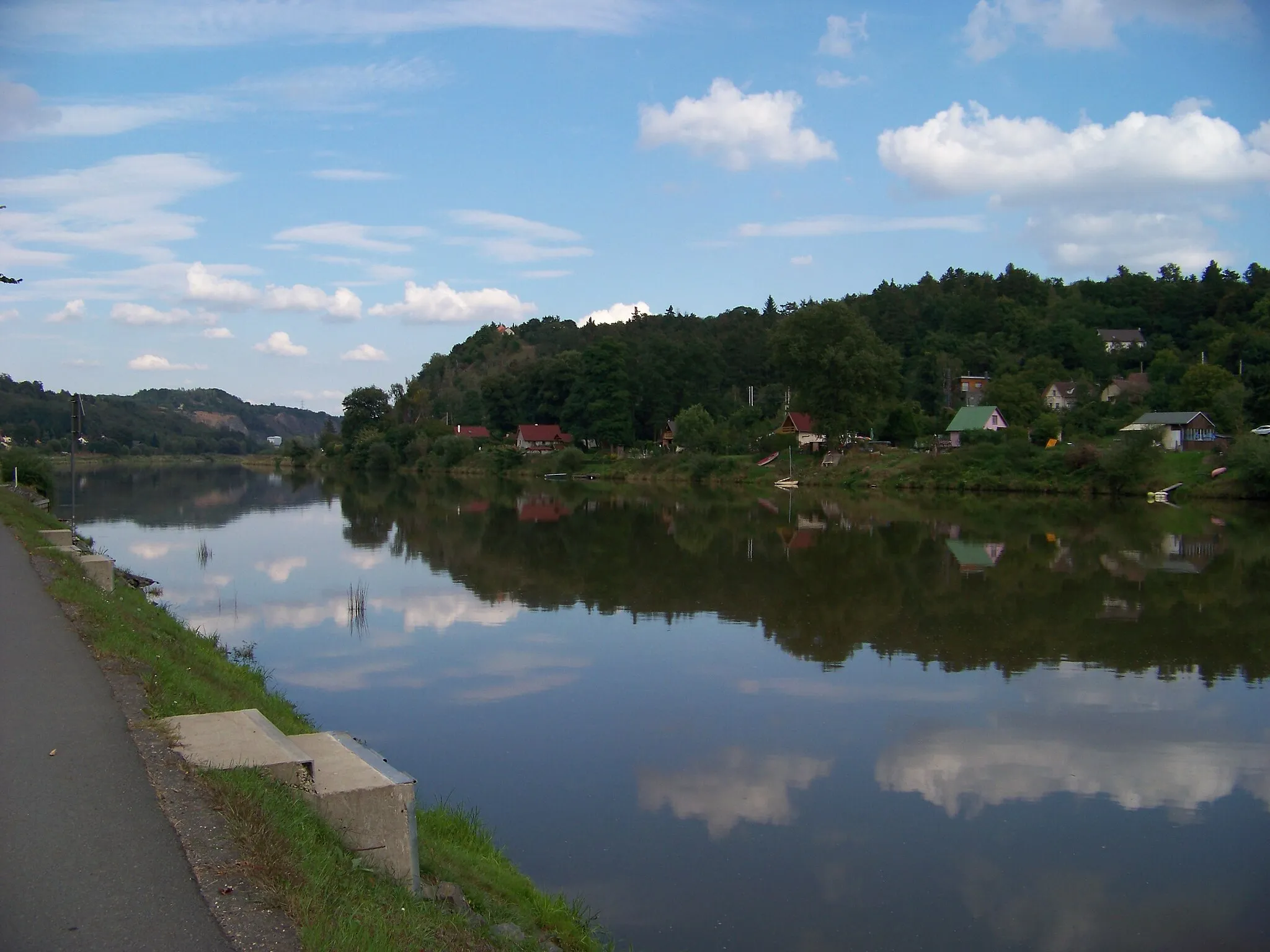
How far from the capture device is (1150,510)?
1906 inches

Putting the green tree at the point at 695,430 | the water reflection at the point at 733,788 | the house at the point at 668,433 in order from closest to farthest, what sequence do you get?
the water reflection at the point at 733,788
the green tree at the point at 695,430
the house at the point at 668,433

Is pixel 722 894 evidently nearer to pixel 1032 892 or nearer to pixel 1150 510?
pixel 1032 892

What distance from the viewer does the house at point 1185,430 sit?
61.2 metres

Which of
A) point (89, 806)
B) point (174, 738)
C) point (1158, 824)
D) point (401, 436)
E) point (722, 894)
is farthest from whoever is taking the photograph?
point (401, 436)

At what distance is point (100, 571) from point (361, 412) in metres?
108

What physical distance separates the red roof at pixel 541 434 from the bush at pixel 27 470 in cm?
5858

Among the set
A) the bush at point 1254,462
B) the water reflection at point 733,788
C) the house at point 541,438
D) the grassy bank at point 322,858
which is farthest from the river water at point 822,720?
the house at point 541,438

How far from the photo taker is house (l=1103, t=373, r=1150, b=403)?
73.4 metres

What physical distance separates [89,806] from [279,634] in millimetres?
13976

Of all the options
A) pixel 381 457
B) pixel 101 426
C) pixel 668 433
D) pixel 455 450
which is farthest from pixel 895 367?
pixel 101 426

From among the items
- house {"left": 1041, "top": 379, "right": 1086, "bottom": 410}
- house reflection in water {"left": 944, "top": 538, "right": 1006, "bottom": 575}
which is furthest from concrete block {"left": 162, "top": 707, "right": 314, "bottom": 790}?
house {"left": 1041, "top": 379, "right": 1086, "bottom": 410}

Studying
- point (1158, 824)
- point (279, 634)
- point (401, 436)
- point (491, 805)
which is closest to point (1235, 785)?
point (1158, 824)

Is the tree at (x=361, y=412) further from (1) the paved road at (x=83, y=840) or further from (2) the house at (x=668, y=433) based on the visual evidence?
(1) the paved road at (x=83, y=840)

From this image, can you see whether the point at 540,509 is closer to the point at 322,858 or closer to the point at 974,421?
the point at 974,421
